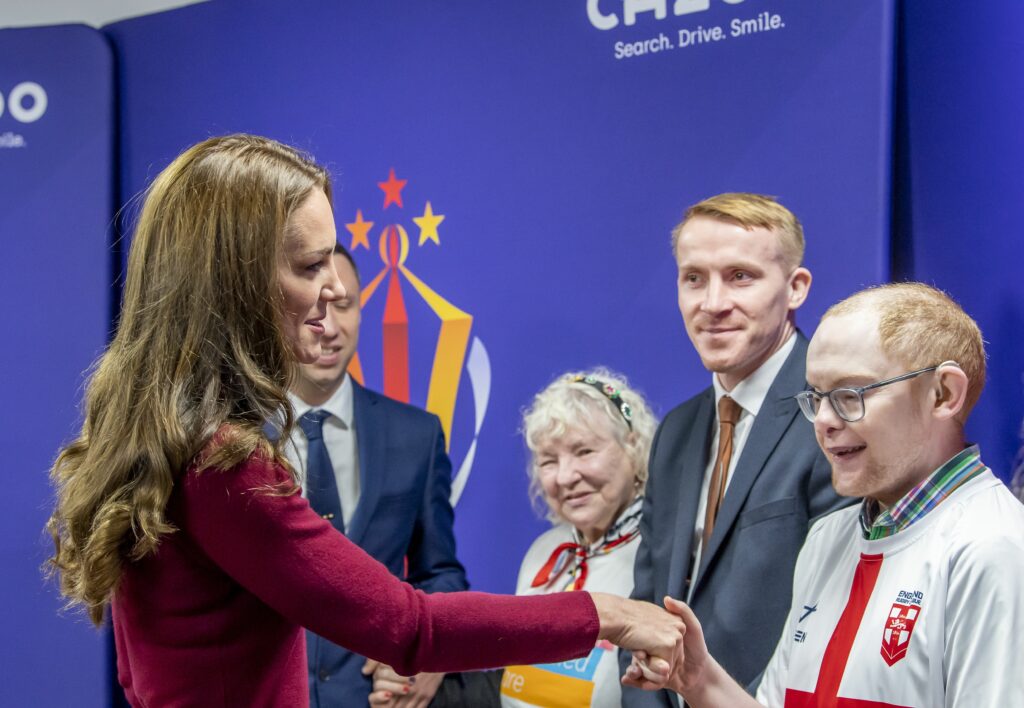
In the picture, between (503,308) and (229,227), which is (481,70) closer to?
(503,308)

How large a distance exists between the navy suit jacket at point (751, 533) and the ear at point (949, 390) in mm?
618

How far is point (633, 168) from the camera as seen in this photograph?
3.52 m

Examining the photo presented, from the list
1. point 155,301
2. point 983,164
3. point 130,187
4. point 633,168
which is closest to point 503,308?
point 633,168

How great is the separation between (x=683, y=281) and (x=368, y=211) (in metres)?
1.52

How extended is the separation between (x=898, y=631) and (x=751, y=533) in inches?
29.9

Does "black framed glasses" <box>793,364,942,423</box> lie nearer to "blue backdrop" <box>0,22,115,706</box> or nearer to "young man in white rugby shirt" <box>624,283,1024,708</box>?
"young man in white rugby shirt" <box>624,283,1024,708</box>

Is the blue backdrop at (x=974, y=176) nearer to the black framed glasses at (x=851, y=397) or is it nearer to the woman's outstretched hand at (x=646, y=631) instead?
the black framed glasses at (x=851, y=397)

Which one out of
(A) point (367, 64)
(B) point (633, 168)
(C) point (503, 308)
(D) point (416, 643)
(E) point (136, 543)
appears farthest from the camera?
(A) point (367, 64)

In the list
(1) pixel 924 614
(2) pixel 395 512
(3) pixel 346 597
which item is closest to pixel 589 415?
(2) pixel 395 512

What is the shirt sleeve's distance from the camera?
5.58ft

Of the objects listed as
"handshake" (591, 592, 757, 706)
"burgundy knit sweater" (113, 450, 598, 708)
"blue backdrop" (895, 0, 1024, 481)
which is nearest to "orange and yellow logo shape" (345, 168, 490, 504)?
"blue backdrop" (895, 0, 1024, 481)

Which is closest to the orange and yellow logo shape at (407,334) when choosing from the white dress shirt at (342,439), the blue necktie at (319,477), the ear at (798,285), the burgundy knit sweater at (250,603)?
the white dress shirt at (342,439)

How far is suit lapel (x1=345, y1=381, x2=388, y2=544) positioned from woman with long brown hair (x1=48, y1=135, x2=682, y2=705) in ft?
5.44

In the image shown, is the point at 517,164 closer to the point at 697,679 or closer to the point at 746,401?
the point at 746,401
